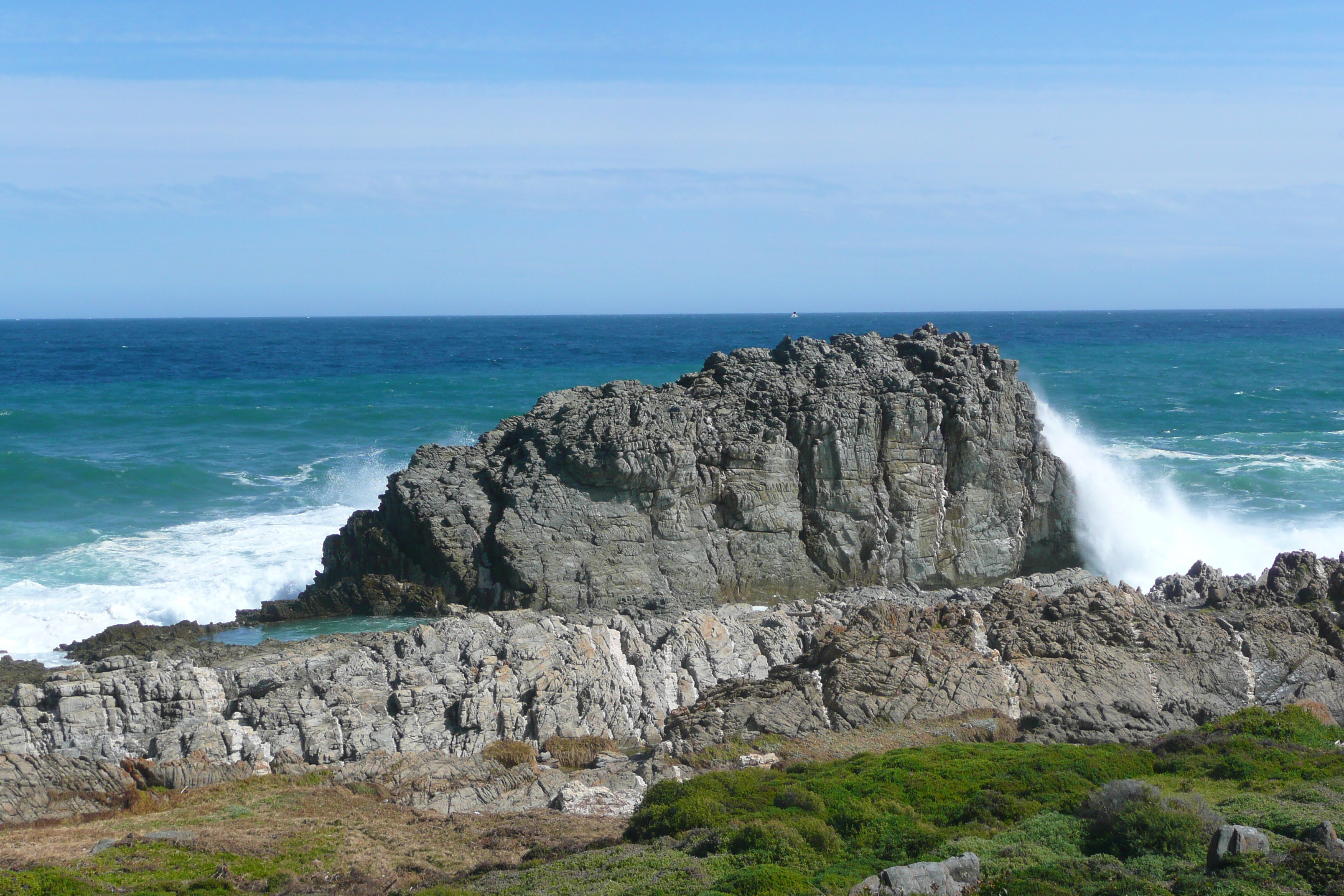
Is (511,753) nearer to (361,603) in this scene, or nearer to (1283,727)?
(361,603)

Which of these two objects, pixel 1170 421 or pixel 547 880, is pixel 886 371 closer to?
pixel 547 880

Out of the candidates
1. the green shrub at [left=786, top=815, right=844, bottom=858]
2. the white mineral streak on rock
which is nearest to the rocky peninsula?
the white mineral streak on rock

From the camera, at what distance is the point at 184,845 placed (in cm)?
1620

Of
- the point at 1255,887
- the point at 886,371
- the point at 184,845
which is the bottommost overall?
the point at 184,845

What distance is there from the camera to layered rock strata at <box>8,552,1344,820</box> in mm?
19375

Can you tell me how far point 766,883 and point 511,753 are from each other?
7731mm

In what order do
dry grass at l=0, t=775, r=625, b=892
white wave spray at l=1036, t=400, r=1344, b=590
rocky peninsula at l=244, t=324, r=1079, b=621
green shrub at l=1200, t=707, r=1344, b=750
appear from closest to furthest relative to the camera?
dry grass at l=0, t=775, r=625, b=892
green shrub at l=1200, t=707, r=1344, b=750
rocky peninsula at l=244, t=324, r=1079, b=621
white wave spray at l=1036, t=400, r=1344, b=590

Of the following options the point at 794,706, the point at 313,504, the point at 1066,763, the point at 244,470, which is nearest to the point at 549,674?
the point at 794,706

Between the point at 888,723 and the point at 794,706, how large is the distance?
1895 mm

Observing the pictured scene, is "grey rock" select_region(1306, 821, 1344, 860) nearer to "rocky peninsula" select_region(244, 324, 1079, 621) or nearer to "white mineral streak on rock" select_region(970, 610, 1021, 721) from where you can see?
"white mineral streak on rock" select_region(970, 610, 1021, 721)

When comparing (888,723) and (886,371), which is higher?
(886,371)

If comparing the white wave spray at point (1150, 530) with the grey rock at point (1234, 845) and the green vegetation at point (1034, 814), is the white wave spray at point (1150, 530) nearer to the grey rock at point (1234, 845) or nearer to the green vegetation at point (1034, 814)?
the green vegetation at point (1034, 814)

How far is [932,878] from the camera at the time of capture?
520 inches

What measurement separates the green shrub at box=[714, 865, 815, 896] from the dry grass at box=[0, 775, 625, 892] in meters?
2.99
